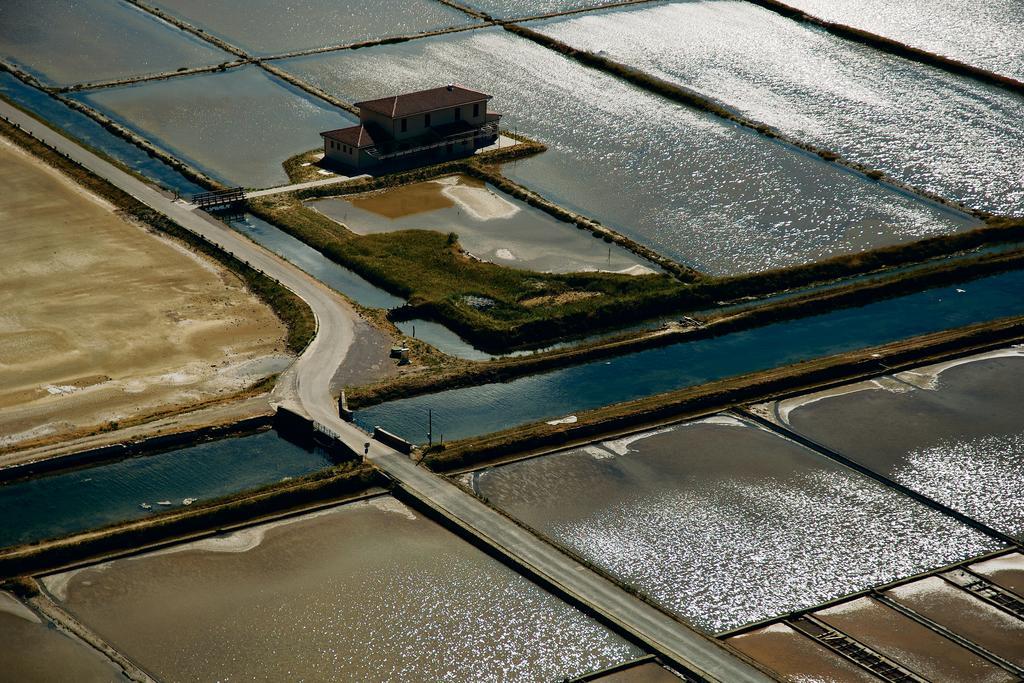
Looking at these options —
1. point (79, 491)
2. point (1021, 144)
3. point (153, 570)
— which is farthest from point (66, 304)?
point (1021, 144)

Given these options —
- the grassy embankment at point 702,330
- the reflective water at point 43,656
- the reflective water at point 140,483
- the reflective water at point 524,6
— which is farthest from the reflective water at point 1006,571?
the reflective water at point 524,6

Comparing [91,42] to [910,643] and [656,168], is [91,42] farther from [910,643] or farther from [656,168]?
[910,643]

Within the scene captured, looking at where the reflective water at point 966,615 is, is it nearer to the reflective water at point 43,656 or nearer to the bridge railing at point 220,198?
the reflective water at point 43,656

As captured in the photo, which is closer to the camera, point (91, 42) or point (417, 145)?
point (417, 145)

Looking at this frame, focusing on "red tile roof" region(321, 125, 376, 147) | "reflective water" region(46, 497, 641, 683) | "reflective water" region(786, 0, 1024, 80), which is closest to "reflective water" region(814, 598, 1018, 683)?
"reflective water" region(46, 497, 641, 683)

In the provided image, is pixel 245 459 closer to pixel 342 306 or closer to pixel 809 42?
pixel 342 306

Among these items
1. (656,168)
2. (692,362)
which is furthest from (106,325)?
(656,168)

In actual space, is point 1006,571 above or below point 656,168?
below
